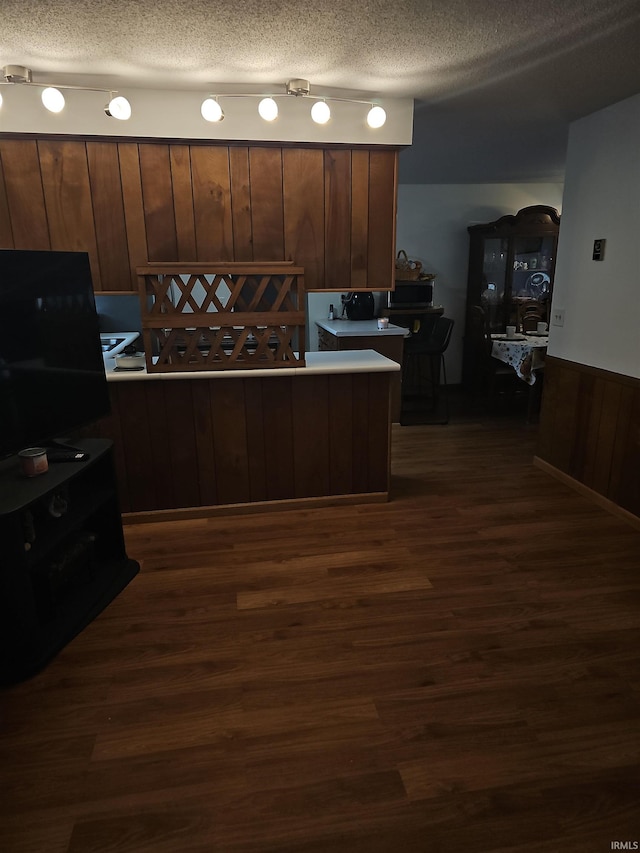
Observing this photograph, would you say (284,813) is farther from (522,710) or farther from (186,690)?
(522,710)

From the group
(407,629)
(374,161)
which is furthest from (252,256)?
(407,629)

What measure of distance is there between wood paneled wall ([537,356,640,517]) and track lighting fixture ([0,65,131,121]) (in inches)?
115

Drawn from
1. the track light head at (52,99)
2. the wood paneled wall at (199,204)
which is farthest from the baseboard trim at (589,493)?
the track light head at (52,99)

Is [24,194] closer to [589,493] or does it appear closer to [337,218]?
[337,218]

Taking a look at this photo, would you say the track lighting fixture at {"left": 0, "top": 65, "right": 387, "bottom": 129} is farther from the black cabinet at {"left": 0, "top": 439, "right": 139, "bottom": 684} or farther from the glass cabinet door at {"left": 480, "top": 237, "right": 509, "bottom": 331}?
the glass cabinet door at {"left": 480, "top": 237, "right": 509, "bottom": 331}

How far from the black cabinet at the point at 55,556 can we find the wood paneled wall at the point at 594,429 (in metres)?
2.72

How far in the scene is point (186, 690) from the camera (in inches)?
72.0

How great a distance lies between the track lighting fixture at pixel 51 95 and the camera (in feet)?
7.52

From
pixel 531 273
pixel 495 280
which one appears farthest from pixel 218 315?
pixel 531 273

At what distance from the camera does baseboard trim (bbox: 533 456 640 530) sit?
2980mm

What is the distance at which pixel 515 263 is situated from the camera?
542 cm

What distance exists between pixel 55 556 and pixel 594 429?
9.97ft

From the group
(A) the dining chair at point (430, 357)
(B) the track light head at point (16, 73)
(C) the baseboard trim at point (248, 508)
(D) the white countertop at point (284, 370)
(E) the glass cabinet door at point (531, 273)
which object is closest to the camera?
(B) the track light head at point (16, 73)

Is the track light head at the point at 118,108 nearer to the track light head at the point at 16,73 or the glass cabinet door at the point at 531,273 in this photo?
the track light head at the point at 16,73
